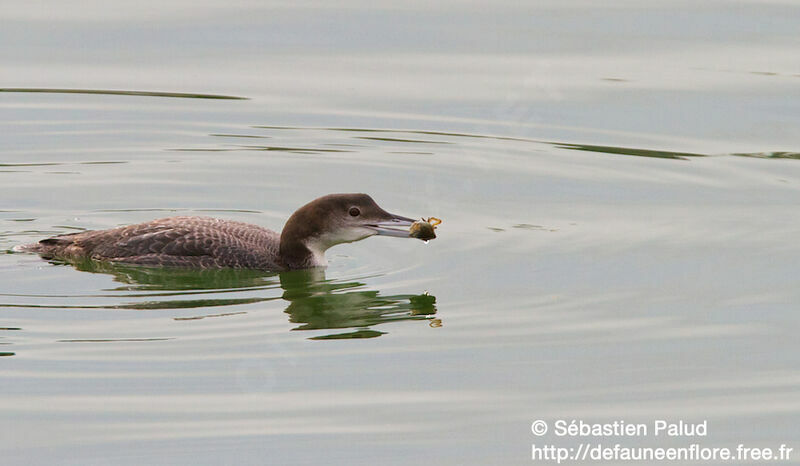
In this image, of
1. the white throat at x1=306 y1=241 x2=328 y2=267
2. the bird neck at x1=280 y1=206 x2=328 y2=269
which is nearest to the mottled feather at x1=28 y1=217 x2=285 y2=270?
the bird neck at x1=280 y1=206 x2=328 y2=269

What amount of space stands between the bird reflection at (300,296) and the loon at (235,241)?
0.09m

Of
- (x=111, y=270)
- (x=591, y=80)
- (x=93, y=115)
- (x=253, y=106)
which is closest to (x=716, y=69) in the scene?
(x=591, y=80)

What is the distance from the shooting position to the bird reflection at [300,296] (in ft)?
33.9

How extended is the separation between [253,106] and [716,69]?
17.5ft

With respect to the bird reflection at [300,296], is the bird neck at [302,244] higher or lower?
higher

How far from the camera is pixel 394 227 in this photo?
1148 centimetres

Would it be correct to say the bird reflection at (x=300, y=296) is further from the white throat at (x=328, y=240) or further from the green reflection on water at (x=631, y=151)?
the green reflection on water at (x=631, y=151)

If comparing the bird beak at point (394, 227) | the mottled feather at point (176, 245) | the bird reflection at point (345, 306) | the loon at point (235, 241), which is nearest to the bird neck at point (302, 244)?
the loon at point (235, 241)

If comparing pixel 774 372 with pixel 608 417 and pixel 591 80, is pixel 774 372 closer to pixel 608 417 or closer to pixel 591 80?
pixel 608 417

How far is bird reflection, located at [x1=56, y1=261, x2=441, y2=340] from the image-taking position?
10328 millimetres

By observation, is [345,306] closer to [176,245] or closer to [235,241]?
[235,241]

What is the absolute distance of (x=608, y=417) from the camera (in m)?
8.49

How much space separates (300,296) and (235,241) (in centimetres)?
97

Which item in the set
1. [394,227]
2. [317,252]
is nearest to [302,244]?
[317,252]
